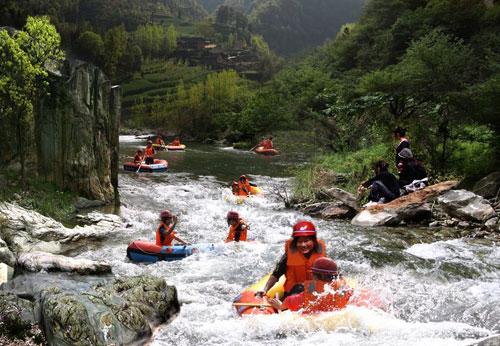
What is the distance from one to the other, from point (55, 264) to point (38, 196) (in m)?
5.43

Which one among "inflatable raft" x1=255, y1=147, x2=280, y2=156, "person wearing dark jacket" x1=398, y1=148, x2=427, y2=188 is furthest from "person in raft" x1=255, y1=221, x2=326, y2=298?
"inflatable raft" x1=255, y1=147, x2=280, y2=156

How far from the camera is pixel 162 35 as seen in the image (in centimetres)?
12162

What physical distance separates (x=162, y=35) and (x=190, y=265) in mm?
119256

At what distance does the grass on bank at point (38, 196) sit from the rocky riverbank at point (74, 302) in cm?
258

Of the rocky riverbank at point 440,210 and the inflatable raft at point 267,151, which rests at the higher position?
the rocky riverbank at point 440,210

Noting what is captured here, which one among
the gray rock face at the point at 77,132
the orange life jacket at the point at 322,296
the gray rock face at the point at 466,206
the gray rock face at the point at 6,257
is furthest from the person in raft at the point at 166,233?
the gray rock face at the point at 466,206

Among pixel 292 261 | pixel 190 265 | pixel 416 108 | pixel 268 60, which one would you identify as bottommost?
pixel 190 265

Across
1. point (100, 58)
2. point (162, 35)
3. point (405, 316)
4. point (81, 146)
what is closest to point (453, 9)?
point (81, 146)

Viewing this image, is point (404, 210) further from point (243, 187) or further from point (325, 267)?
point (325, 267)

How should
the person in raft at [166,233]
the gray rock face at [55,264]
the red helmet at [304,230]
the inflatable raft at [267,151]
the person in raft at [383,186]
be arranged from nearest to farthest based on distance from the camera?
the red helmet at [304,230] < the gray rock face at [55,264] < the person in raft at [166,233] < the person in raft at [383,186] < the inflatable raft at [267,151]

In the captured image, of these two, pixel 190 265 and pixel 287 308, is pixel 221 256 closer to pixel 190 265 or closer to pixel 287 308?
pixel 190 265

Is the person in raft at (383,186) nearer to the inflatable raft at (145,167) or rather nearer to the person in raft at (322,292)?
the person in raft at (322,292)

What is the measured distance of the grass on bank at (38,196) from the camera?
11.9m

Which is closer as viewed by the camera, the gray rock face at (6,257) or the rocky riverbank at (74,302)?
the rocky riverbank at (74,302)
